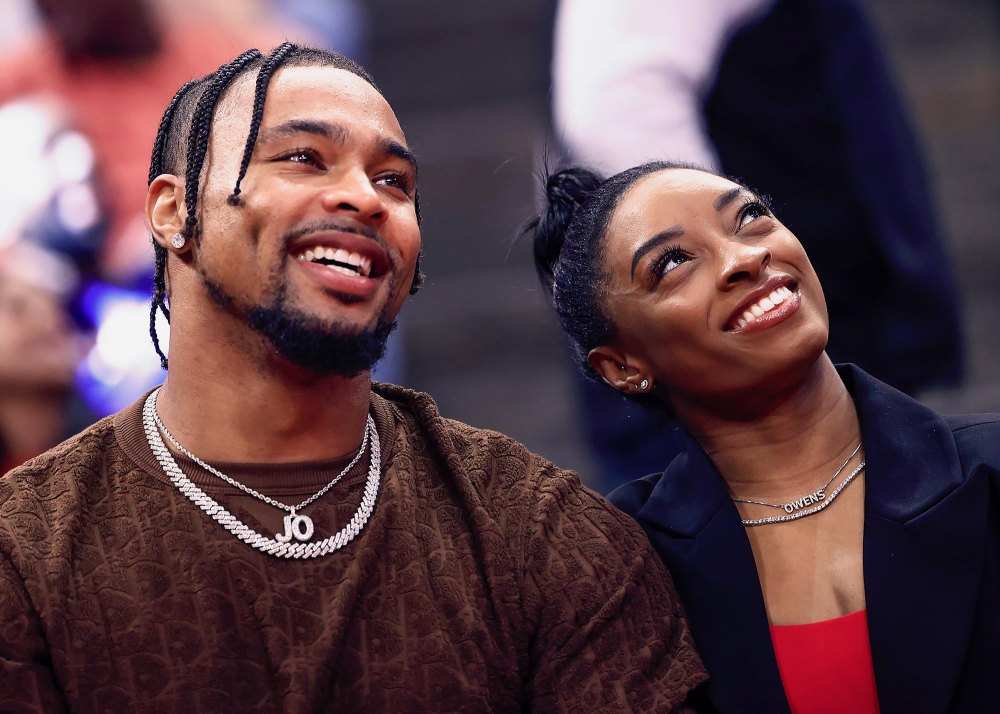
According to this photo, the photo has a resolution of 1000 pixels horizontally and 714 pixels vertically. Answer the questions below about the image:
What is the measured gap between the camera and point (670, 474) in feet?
8.71

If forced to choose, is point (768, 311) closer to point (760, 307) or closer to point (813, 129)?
point (760, 307)

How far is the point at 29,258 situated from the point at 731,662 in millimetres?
2988

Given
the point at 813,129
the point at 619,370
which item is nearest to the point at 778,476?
the point at 619,370

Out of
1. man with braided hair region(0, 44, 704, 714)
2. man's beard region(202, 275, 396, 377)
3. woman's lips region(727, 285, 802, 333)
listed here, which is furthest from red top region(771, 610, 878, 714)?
man's beard region(202, 275, 396, 377)

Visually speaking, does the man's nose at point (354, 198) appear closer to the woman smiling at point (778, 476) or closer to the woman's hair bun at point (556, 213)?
the woman smiling at point (778, 476)

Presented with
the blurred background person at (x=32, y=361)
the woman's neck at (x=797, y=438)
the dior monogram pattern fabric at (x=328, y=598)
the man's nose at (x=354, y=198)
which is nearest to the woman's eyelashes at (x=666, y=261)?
the woman's neck at (x=797, y=438)

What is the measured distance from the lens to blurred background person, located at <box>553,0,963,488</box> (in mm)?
3514

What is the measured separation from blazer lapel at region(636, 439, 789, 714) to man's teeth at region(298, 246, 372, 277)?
2.40 feet

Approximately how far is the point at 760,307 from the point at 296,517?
2.94 ft

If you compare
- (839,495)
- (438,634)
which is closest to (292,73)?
(438,634)

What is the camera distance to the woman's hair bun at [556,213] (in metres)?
2.91

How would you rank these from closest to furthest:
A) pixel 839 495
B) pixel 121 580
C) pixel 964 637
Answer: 1. pixel 121 580
2. pixel 964 637
3. pixel 839 495

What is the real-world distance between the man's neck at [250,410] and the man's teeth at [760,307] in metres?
0.71

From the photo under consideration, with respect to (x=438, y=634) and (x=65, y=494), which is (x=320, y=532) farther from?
(x=65, y=494)
